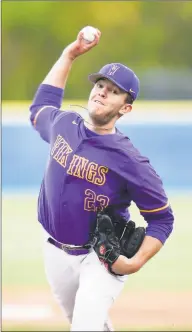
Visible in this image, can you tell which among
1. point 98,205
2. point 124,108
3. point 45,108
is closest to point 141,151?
point 45,108

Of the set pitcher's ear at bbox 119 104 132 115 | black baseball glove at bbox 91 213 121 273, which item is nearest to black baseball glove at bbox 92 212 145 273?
black baseball glove at bbox 91 213 121 273

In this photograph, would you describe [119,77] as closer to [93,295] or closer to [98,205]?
[98,205]

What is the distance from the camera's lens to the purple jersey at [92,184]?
147 inches

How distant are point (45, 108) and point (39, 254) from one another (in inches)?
151

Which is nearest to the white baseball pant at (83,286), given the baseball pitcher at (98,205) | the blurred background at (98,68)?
the baseball pitcher at (98,205)

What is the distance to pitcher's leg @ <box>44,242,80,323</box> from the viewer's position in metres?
3.91

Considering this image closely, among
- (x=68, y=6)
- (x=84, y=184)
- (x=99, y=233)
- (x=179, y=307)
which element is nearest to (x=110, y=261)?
(x=99, y=233)

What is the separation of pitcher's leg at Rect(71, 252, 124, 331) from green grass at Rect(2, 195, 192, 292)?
259 cm

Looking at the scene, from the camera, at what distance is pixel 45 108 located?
4.20 m

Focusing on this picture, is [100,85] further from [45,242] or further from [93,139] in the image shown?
[45,242]

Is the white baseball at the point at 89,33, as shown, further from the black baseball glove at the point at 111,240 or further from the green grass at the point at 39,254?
the green grass at the point at 39,254

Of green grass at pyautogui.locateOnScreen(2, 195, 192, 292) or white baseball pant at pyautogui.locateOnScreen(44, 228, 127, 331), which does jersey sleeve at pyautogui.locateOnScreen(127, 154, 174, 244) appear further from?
green grass at pyautogui.locateOnScreen(2, 195, 192, 292)

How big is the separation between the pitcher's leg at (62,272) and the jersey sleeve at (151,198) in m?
0.42

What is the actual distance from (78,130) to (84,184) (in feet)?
0.92
